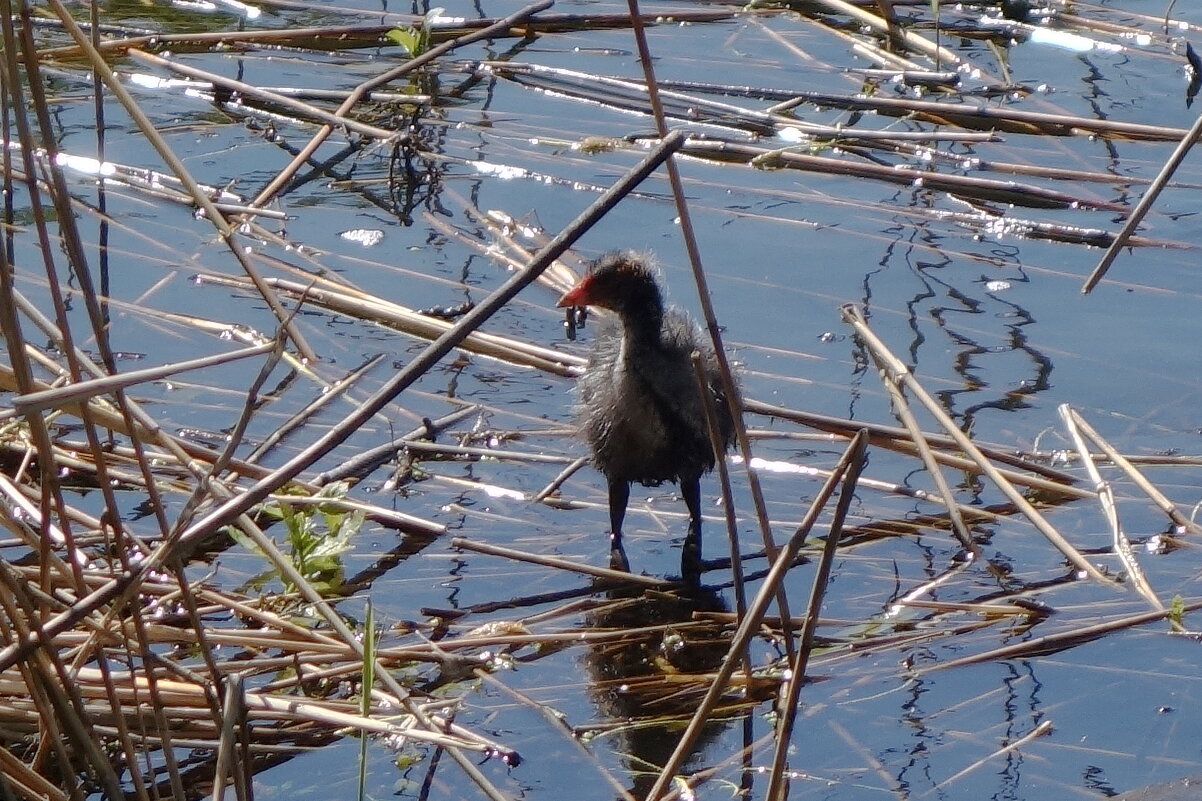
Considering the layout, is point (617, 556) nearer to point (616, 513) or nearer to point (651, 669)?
point (616, 513)

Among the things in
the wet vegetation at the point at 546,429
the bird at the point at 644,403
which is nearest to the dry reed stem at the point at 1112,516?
the wet vegetation at the point at 546,429

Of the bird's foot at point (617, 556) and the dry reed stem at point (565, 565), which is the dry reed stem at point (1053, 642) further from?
the bird's foot at point (617, 556)

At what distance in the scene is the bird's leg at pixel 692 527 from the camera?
14.2 feet

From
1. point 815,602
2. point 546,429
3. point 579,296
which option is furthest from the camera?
point 546,429

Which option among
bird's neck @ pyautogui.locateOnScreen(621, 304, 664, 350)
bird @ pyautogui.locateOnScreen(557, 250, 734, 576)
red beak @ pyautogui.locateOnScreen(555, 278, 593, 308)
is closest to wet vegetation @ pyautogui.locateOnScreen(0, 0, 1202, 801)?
bird @ pyautogui.locateOnScreen(557, 250, 734, 576)

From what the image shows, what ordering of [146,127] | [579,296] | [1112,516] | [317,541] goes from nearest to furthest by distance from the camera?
[146,127]
[317,541]
[1112,516]
[579,296]

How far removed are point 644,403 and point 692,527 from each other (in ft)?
1.21

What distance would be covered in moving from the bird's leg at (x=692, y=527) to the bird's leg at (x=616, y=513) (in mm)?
161

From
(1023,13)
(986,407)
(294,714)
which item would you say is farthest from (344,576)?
(1023,13)

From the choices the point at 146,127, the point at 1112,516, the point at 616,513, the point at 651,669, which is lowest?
the point at 651,669

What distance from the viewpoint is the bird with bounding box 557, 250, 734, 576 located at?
14.3ft

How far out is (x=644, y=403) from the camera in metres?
4.43

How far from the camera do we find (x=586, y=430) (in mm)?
4535

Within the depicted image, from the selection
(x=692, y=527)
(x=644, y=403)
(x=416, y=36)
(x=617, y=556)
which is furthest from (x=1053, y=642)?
(x=416, y=36)
